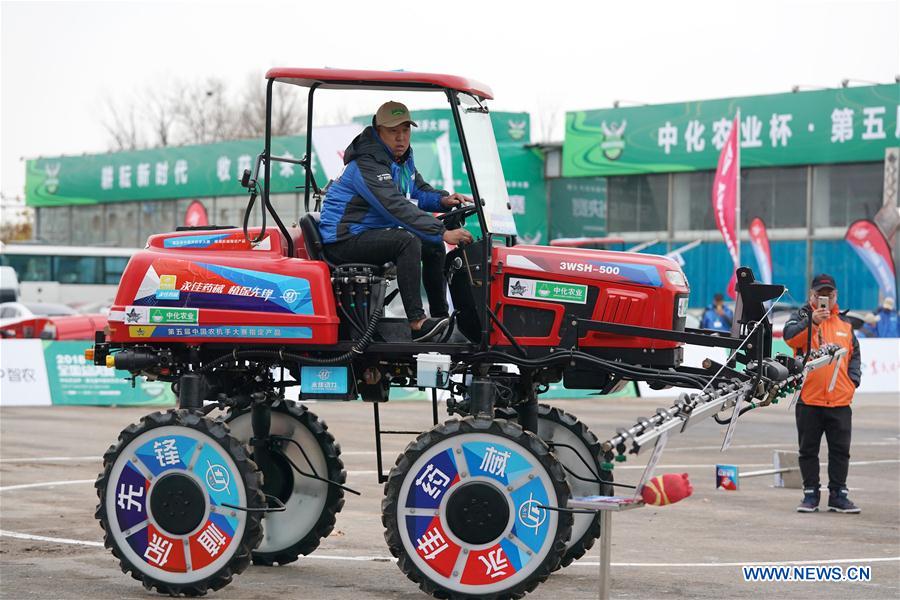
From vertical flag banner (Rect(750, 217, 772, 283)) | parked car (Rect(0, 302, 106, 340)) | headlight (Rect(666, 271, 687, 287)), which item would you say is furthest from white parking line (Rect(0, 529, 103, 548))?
vertical flag banner (Rect(750, 217, 772, 283))

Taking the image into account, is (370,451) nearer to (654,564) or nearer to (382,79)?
(654,564)

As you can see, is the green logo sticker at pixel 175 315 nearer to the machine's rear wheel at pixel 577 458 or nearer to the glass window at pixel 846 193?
the machine's rear wheel at pixel 577 458

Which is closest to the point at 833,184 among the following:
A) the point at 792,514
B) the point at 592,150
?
the point at 592,150

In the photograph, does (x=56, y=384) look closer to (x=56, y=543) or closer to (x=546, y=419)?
(x=56, y=543)

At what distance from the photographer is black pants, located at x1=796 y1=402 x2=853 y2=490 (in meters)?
14.1

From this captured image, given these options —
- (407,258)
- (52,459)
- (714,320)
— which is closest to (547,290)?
(407,258)

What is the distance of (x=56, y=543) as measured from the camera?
10977 millimetres

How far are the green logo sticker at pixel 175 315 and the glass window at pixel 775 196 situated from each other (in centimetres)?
4146

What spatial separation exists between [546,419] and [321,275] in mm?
2201

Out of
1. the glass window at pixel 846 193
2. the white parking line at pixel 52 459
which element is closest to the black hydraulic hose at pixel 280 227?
the white parking line at pixel 52 459

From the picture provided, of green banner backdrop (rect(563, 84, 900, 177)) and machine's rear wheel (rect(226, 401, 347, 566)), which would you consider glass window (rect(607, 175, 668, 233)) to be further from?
machine's rear wheel (rect(226, 401, 347, 566))

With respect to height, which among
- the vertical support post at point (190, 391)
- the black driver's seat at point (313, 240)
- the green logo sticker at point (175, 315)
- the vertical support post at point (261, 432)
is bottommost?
the vertical support post at point (261, 432)

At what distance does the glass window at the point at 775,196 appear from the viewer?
48375 millimetres

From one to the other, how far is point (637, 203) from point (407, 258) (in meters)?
46.0
